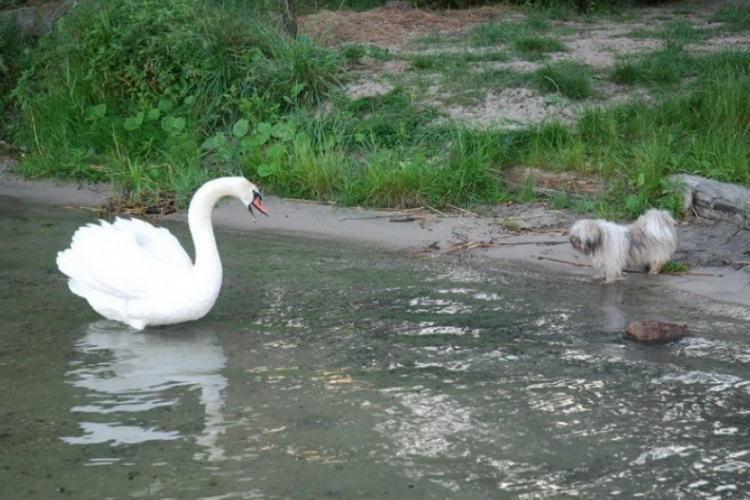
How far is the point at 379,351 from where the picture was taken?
623cm

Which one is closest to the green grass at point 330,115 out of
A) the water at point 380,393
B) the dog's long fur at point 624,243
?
the dog's long fur at point 624,243

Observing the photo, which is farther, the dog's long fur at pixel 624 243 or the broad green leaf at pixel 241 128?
the broad green leaf at pixel 241 128

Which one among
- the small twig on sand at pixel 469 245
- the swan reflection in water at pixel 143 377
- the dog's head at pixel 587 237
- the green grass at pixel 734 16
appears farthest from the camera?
the green grass at pixel 734 16

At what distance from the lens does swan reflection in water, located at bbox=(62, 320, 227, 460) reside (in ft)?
17.2

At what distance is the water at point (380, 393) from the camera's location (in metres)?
4.79

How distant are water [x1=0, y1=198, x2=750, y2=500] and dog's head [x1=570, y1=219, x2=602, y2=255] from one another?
0.27 metres

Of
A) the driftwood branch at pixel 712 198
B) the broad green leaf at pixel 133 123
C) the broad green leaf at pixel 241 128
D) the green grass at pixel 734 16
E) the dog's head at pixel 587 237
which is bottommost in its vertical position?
the dog's head at pixel 587 237

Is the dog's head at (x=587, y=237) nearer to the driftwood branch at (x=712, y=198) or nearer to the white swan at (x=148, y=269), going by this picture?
the driftwood branch at (x=712, y=198)

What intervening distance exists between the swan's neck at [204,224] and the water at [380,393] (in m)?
0.44

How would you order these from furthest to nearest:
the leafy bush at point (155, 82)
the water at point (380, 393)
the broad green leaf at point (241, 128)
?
the leafy bush at point (155, 82) < the broad green leaf at point (241, 128) < the water at point (380, 393)

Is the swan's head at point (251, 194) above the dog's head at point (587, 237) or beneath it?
above

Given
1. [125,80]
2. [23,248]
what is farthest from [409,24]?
[23,248]

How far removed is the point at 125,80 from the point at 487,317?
6007mm

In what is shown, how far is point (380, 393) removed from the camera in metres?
5.66
